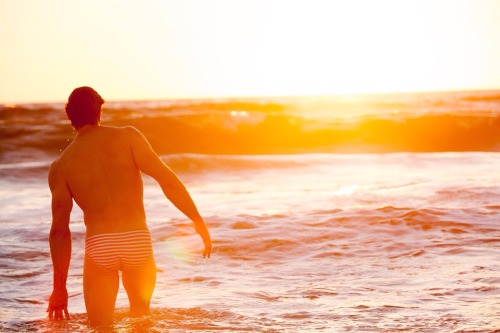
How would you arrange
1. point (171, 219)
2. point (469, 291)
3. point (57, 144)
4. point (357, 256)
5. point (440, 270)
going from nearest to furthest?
point (469, 291) → point (440, 270) → point (357, 256) → point (171, 219) → point (57, 144)

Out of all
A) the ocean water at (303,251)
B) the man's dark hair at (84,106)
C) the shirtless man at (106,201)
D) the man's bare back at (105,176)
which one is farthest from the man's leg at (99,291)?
the man's dark hair at (84,106)

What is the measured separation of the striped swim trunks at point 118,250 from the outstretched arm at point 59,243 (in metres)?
0.16

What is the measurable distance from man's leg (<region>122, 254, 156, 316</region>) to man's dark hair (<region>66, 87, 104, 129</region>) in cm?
96

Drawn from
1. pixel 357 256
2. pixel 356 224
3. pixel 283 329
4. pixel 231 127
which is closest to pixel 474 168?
pixel 356 224

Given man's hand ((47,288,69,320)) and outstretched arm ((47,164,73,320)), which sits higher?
outstretched arm ((47,164,73,320))

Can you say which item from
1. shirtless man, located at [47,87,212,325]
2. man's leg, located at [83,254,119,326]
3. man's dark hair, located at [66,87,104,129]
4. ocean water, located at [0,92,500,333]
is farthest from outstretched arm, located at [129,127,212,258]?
ocean water, located at [0,92,500,333]

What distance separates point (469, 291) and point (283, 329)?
1.85 metres

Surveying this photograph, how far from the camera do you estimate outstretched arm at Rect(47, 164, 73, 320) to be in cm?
474

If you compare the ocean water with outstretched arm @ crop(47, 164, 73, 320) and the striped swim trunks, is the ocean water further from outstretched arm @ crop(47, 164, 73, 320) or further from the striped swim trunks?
the striped swim trunks

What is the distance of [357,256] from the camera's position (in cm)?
823

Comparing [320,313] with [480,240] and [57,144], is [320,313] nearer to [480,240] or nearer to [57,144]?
[480,240]

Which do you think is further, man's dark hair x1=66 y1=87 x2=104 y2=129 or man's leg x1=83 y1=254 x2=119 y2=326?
man's leg x1=83 y1=254 x2=119 y2=326

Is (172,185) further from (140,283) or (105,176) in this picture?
(140,283)

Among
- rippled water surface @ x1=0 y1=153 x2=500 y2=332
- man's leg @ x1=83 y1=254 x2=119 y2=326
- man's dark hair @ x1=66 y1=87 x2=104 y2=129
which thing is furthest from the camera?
rippled water surface @ x1=0 y1=153 x2=500 y2=332
